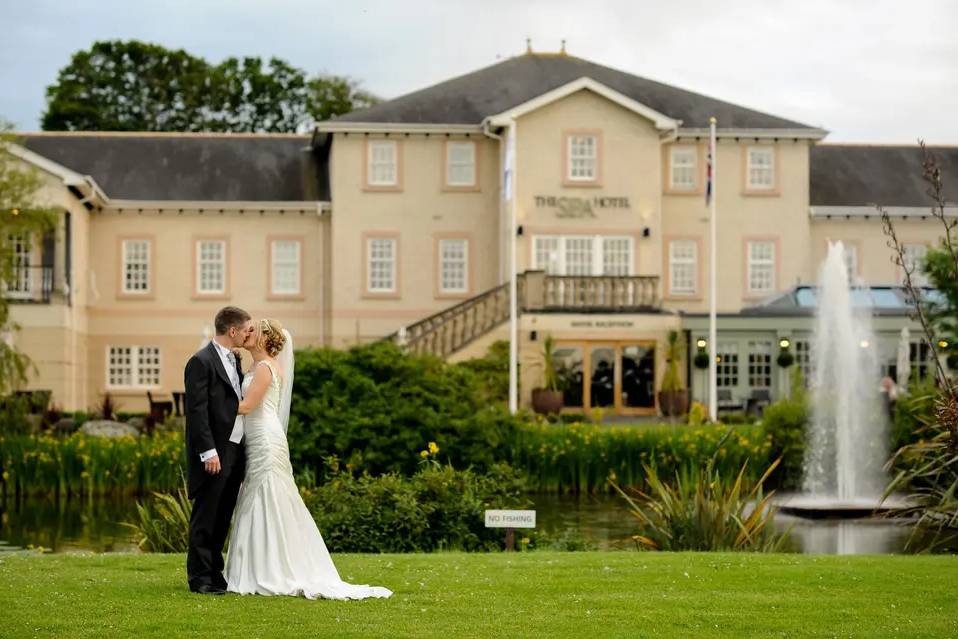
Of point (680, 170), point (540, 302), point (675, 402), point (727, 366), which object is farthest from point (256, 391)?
point (680, 170)

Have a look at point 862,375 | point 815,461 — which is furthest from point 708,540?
point 862,375

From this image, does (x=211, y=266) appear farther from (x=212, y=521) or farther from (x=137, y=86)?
(x=212, y=521)

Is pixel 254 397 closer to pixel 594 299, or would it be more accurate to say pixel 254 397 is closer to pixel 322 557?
pixel 322 557

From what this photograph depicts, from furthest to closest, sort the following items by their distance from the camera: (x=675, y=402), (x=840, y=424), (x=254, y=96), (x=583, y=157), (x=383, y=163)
Answer: 1. (x=254, y=96)
2. (x=383, y=163)
3. (x=583, y=157)
4. (x=675, y=402)
5. (x=840, y=424)

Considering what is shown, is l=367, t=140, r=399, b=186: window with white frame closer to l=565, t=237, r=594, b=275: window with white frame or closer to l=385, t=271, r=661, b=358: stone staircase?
l=385, t=271, r=661, b=358: stone staircase

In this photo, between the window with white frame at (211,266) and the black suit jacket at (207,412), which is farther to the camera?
the window with white frame at (211,266)

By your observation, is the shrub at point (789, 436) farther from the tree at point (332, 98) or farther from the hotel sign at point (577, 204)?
the tree at point (332, 98)

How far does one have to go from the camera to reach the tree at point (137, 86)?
6288 centimetres

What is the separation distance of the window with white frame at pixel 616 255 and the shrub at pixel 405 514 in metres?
24.2

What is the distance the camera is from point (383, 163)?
4209 centimetres

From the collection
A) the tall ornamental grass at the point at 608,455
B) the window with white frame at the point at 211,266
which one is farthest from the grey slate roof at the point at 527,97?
the tall ornamental grass at the point at 608,455

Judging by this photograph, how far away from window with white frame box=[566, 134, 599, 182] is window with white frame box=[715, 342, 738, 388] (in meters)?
5.74

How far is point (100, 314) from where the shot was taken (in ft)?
140

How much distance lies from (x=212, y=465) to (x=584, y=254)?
3073cm
